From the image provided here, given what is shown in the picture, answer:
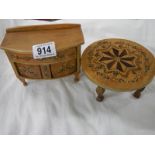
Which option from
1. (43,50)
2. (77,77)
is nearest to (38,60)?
(43,50)

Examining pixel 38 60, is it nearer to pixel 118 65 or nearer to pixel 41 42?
pixel 41 42

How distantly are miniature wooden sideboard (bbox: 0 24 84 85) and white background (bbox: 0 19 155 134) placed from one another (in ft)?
0.67

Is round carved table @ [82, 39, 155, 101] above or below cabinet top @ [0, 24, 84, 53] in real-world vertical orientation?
below

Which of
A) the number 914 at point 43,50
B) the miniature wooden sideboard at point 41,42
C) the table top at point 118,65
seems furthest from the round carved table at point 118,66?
the number 914 at point 43,50

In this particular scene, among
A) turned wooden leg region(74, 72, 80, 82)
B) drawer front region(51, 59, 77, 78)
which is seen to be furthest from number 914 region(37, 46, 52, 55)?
turned wooden leg region(74, 72, 80, 82)

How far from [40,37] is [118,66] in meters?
0.54

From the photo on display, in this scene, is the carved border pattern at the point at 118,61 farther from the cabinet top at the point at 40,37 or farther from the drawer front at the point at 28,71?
the drawer front at the point at 28,71

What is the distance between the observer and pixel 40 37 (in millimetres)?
1145

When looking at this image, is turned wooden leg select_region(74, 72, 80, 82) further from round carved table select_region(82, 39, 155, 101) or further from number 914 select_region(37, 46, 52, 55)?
number 914 select_region(37, 46, 52, 55)

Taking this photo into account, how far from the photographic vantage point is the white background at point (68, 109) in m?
1.24

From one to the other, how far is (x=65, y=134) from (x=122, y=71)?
0.57 m

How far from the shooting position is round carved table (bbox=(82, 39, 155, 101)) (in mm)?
1111

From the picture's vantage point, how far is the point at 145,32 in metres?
1.77

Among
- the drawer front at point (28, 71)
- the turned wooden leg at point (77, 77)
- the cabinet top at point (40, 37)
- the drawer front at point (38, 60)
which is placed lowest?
the turned wooden leg at point (77, 77)
